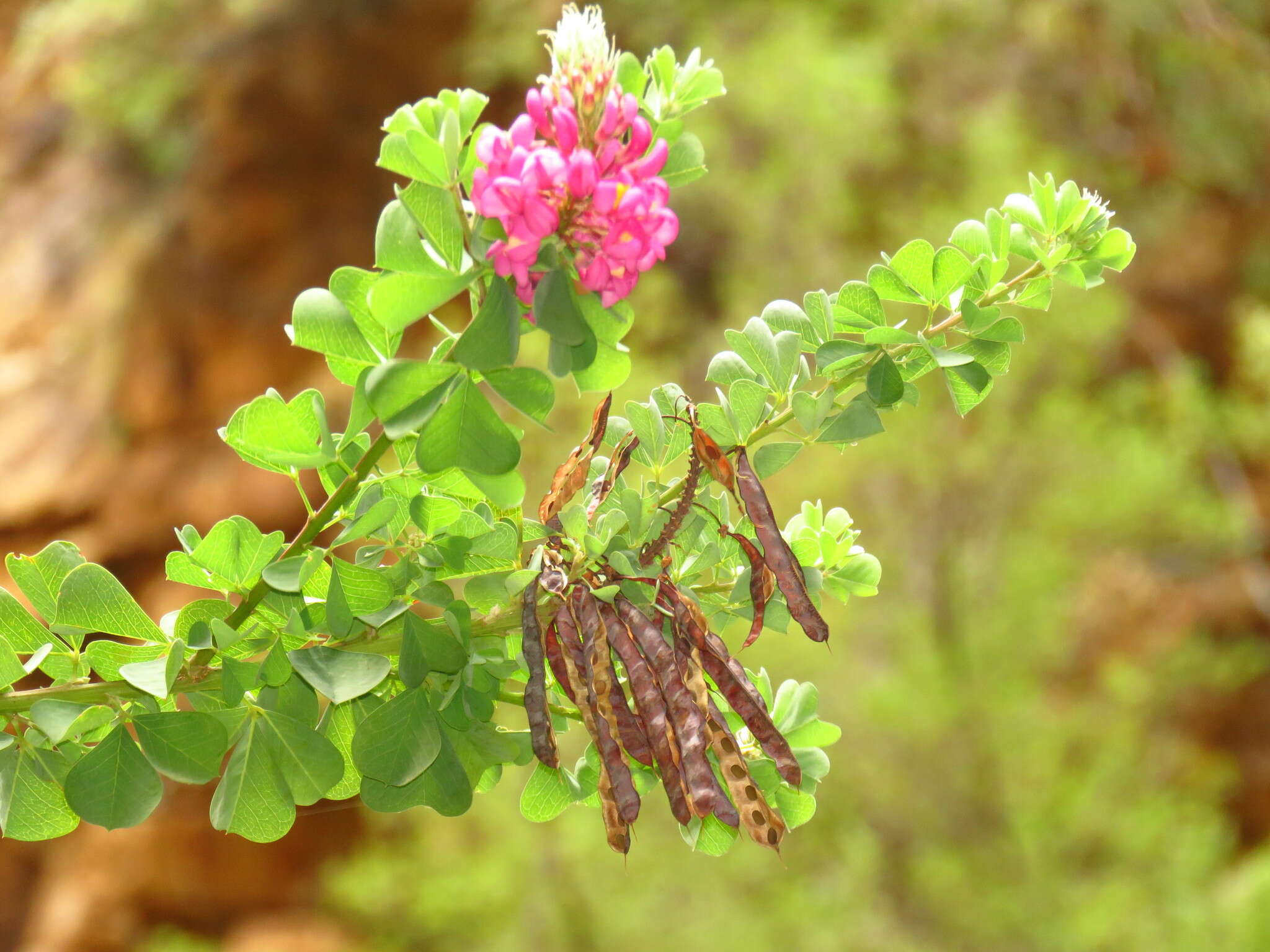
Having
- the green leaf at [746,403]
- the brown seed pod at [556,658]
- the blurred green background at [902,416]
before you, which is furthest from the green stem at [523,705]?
the blurred green background at [902,416]

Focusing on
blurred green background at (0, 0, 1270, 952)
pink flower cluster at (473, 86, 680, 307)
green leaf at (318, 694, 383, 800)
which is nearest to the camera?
pink flower cluster at (473, 86, 680, 307)

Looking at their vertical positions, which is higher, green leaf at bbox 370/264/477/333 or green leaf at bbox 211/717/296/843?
green leaf at bbox 370/264/477/333

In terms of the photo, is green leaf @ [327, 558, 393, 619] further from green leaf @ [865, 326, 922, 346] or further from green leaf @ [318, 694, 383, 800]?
green leaf @ [865, 326, 922, 346]

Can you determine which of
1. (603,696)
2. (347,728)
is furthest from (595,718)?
(347,728)

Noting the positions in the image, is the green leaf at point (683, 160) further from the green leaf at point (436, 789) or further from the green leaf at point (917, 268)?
the green leaf at point (436, 789)

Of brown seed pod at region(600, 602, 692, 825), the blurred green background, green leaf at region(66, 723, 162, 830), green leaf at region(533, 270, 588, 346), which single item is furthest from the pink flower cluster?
the blurred green background

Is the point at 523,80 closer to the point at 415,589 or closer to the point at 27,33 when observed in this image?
the point at 27,33

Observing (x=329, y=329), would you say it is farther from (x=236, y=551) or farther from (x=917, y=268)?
(x=917, y=268)
